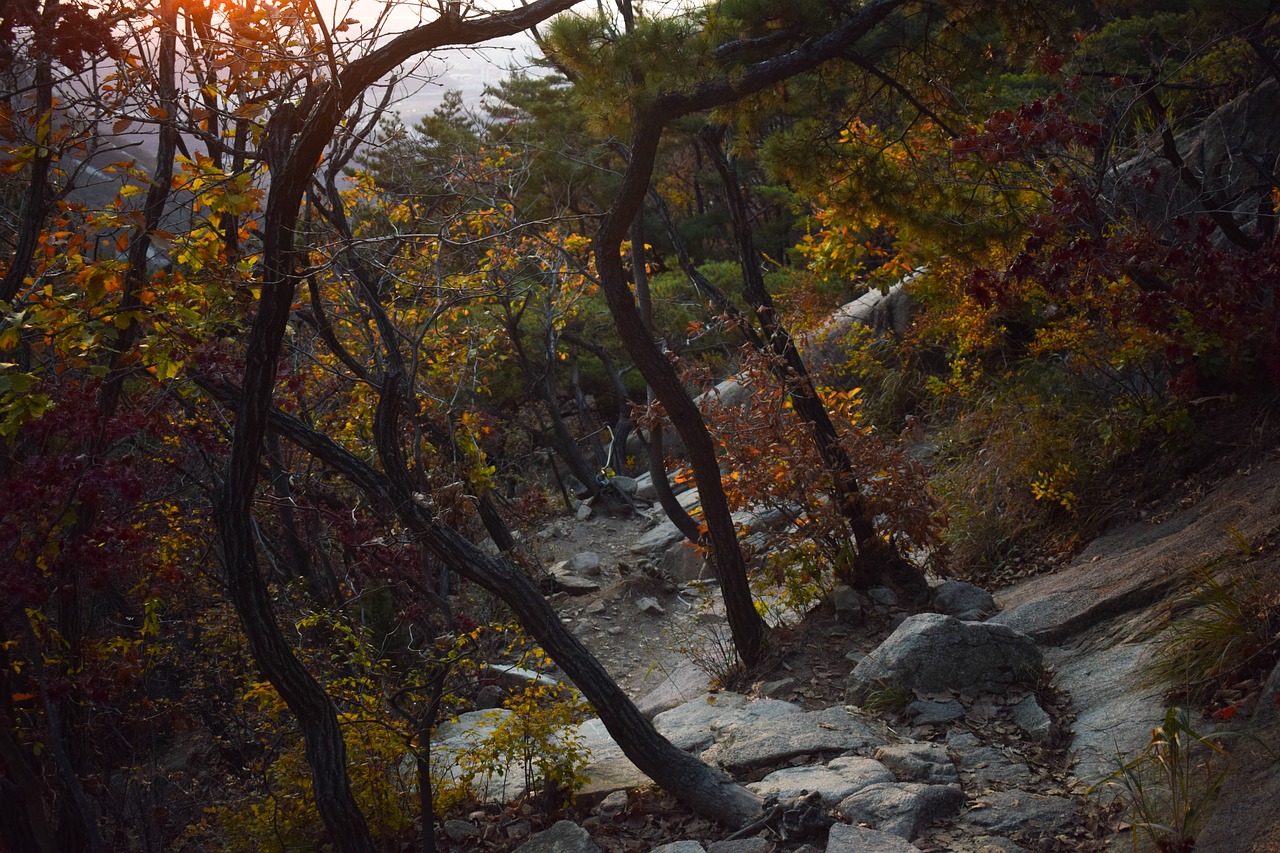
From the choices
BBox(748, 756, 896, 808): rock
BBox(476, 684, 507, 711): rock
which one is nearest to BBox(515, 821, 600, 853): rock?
BBox(748, 756, 896, 808): rock

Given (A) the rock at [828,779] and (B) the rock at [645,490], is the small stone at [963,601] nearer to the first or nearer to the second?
(A) the rock at [828,779]

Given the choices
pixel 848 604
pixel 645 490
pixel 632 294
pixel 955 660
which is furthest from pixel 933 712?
pixel 645 490

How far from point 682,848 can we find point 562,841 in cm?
55

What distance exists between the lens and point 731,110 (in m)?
6.04

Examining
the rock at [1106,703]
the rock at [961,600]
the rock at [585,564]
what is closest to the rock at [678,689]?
the rock at [961,600]

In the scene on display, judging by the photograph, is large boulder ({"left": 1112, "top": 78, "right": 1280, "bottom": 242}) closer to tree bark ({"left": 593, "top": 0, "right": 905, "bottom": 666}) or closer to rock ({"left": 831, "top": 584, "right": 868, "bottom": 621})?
tree bark ({"left": 593, "top": 0, "right": 905, "bottom": 666})


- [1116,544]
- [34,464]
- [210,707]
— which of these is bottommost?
[1116,544]

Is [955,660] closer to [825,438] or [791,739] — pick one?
[791,739]

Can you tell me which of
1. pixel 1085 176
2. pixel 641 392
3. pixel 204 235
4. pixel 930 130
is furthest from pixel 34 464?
pixel 641 392

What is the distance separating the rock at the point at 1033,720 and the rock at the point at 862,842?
1.11 metres

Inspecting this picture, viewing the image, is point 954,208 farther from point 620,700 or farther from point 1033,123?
point 620,700

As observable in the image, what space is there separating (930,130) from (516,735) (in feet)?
16.1

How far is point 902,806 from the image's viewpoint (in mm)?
3725

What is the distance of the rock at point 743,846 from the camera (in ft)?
12.1
